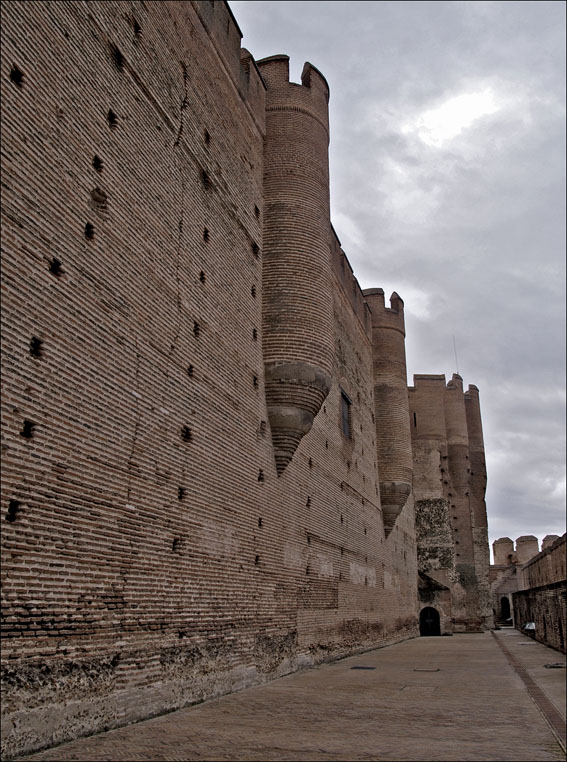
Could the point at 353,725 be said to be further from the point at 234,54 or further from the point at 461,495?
the point at 461,495

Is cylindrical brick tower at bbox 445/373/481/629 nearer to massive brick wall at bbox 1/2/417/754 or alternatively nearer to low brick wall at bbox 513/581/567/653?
low brick wall at bbox 513/581/567/653

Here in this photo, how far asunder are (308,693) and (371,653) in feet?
29.7

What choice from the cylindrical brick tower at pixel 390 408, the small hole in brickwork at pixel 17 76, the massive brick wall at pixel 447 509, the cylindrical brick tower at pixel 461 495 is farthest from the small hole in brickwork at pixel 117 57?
the cylindrical brick tower at pixel 461 495

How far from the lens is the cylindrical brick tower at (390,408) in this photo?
73.3 ft

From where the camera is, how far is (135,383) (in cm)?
750

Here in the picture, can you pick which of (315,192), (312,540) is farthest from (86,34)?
(312,540)

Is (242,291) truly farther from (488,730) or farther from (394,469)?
(394,469)

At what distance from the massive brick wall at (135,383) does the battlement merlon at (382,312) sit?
12061mm

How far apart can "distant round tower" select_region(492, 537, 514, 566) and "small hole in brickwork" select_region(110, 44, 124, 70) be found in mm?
54687

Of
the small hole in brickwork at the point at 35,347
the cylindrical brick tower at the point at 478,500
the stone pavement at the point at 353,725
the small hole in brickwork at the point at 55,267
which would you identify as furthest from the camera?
the cylindrical brick tower at the point at 478,500

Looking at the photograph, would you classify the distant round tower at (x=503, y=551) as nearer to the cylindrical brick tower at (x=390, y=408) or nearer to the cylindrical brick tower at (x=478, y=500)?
the cylindrical brick tower at (x=478, y=500)

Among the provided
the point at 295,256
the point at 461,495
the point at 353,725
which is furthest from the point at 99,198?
the point at 461,495

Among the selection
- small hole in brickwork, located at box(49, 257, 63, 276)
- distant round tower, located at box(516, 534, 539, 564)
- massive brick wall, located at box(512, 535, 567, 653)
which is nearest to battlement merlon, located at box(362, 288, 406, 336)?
massive brick wall, located at box(512, 535, 567, 653)

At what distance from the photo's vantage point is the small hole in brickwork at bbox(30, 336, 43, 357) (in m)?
5.89
